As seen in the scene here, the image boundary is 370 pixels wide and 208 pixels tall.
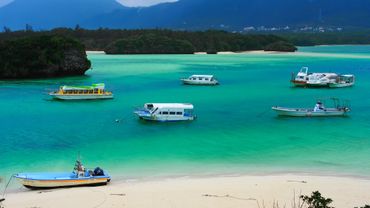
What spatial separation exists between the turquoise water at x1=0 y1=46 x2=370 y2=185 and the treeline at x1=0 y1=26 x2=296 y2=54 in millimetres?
79066

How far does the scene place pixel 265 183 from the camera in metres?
20.3

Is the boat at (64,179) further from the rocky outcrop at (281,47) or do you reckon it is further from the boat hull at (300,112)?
the rocky outcrop at (281,47)

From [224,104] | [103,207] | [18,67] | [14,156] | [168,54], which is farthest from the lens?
[168,54]

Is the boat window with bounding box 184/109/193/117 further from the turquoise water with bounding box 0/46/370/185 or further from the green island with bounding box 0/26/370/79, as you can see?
the green island with bounding box 0/26/370/79

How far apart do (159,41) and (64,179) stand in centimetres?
11215

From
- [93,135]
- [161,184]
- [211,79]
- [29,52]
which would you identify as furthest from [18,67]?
[161,184]

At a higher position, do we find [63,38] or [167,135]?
[63,38]

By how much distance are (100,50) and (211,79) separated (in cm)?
8879

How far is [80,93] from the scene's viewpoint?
44375 millimetres

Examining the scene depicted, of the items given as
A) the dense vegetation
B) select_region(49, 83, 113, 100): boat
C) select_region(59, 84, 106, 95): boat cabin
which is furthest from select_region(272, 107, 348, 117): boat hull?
the dense vegetation

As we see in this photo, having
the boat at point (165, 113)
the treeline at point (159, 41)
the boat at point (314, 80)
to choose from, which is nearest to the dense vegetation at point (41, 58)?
the boat at point (314, 80)

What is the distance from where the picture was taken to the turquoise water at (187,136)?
23.2 meters

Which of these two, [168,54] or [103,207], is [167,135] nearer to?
[103,207]

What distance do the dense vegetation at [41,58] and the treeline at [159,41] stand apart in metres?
57.8
